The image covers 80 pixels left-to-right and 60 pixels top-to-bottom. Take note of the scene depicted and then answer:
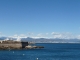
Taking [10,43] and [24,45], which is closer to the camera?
[10,43]

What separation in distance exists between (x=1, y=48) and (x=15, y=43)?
8.94 m

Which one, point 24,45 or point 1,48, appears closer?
point 1,48

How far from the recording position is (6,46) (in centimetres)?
13712

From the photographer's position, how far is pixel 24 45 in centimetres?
14675

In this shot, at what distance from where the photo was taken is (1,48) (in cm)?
13675

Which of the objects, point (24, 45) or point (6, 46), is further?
point (24, 45)

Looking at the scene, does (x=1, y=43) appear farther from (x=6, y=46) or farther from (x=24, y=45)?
(x=24, y=45)

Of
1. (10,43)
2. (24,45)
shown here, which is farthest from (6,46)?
(24,45)

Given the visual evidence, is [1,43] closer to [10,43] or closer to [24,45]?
[10,43]

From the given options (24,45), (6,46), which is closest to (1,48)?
(6,46)

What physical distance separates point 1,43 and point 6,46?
12.5ft

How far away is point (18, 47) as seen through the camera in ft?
461

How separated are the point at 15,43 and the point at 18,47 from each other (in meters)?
3.97

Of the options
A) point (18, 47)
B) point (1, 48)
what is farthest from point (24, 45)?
point (1, 48)
